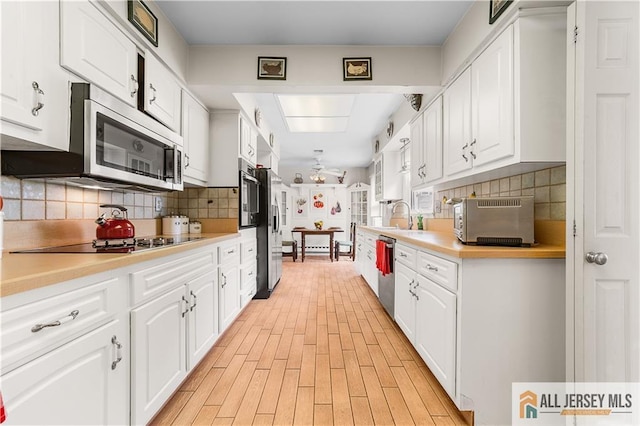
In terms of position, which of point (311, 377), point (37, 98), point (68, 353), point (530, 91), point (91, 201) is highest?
point (530, 91)

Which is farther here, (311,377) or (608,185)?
(311,377)

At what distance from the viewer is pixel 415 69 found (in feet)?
7.93

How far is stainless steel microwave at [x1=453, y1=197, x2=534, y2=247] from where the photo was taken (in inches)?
62.2

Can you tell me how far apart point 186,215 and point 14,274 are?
7.59 feet

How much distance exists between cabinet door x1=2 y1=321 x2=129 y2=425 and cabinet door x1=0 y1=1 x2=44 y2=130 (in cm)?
86

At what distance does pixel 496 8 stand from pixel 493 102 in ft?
1.74

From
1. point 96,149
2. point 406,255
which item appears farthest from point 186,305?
point 406,255

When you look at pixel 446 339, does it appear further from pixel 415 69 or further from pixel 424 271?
pixel 415 69

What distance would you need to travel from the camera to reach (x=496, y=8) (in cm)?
167

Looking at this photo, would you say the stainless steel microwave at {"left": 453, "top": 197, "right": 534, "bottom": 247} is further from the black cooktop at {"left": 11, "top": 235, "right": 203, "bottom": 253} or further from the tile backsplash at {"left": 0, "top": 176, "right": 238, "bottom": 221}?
the tile backsplash at {"left": 0, "top": 176, "right": 238, "bottom": 221}

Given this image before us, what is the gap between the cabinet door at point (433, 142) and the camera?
98.3 inches

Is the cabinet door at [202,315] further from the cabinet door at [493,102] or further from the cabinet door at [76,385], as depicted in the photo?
the cabinet door at [493,102]

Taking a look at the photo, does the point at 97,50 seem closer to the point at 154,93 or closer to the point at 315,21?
the point at 154,93

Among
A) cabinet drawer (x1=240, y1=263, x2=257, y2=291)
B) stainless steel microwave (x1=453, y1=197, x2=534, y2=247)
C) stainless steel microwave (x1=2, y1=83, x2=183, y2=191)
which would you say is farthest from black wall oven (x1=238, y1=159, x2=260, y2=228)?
stainless steel microwave (x1=453, y1=197, x2=534, y2=247)
